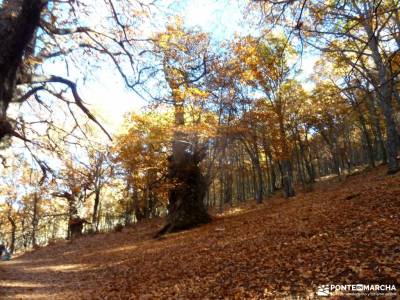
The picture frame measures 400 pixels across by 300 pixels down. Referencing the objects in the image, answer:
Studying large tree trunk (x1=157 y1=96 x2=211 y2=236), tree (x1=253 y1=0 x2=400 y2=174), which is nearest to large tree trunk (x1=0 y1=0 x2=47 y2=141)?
tree (x1=253 y1=0 x2=400 y2=174)

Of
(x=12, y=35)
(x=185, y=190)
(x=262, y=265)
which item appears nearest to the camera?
(x=12, y=35)

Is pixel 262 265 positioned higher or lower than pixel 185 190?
lower

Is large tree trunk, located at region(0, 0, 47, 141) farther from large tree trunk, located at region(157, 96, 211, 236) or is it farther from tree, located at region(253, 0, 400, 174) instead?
large tree trunk, located at region(157, 96, 211, 236)

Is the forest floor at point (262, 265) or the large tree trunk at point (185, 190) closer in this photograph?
the forest floor at point (262, 265)

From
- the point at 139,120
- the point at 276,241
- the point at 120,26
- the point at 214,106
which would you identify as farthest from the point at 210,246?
the point at 139,120

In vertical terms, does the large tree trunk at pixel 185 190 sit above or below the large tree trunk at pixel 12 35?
below

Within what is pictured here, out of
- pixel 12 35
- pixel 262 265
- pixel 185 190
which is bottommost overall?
pixel 262 265

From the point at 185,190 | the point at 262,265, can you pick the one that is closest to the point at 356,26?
the point at 262,265

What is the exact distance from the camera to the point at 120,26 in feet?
20.9

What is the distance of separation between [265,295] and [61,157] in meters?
6.37

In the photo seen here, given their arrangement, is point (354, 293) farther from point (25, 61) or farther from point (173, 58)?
point (25, 61)

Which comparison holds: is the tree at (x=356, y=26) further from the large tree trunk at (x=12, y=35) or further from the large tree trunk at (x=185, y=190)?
the large tree trunk at (x=185, y=190)

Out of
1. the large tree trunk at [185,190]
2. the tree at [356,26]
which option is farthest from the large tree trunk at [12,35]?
the large tree trunk at [185,190]

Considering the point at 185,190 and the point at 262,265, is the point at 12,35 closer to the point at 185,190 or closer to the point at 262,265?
the point at 262,265
